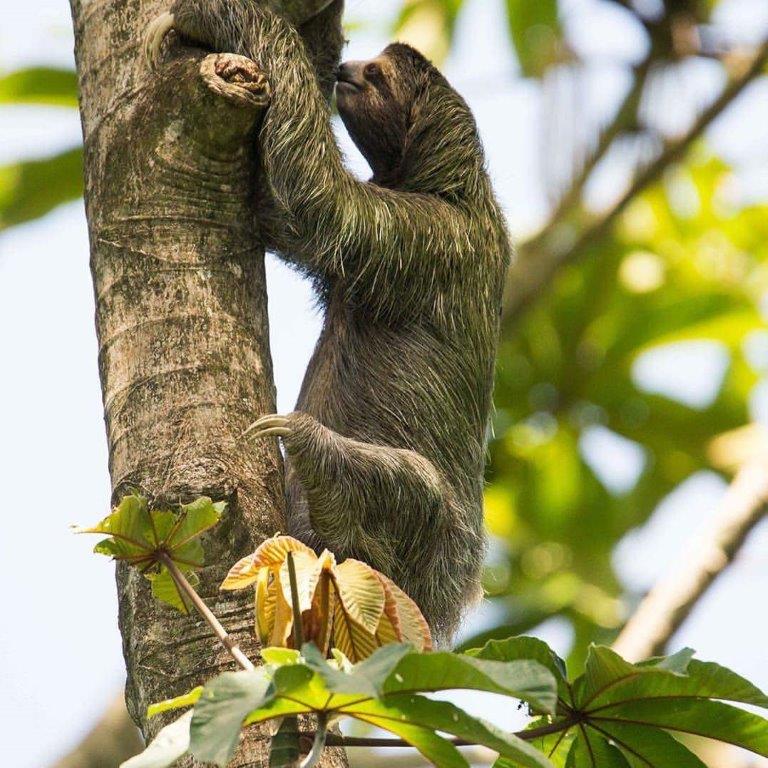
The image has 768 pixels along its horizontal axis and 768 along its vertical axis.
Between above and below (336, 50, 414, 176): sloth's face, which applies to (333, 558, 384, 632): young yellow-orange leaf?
below

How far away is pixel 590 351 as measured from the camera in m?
13.8

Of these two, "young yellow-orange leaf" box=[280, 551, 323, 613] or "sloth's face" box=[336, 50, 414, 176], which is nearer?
"young yellow-orange leaf" box=[280, 551, 323, 613]

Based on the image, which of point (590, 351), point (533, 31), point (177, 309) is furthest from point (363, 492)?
point (590, 351)

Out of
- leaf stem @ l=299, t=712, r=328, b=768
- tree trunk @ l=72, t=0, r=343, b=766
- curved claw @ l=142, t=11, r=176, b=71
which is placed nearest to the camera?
leaf stem @ l=299, t=712, r=328, b=768

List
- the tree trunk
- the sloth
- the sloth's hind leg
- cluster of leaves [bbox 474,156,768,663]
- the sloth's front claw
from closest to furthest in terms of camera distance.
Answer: the tree trunk → the sloth's front claw → the sloth's hind leg → the sloth → cluster of leaves [bbox 474,156,768,663]

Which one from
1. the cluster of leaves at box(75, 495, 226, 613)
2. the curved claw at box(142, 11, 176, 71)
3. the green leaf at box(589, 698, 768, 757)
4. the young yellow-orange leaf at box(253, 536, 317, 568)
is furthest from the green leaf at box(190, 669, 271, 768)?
the curved claw at box(142, 11, 176, 71)

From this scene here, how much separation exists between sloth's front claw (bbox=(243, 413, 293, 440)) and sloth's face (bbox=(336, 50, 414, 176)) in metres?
2.56

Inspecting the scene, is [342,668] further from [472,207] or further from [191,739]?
[472,207]

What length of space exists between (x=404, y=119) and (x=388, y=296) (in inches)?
49.9

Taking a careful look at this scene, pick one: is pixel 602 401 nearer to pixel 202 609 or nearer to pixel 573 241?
pixel 573 241

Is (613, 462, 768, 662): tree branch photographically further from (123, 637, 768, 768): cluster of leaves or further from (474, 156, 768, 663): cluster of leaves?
(474, 156, 768, 663): cluster of leaves

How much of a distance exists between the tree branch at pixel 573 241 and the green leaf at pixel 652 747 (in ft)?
24.9

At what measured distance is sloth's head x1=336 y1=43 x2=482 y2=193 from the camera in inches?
250

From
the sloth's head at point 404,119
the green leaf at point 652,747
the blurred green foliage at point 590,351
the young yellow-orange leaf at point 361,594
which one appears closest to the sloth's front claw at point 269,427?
the young yellow-orange leaf at point 361,594
